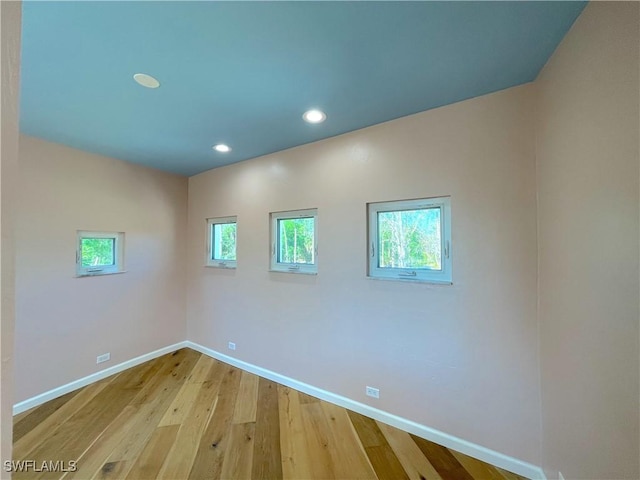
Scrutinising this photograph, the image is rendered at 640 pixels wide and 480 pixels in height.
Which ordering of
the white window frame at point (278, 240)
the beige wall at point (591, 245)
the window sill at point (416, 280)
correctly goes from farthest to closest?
the white window frame at point (278, 240) < the window sill at point (416, 280) < the beige wall at point (591, 245)

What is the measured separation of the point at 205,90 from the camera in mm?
1650

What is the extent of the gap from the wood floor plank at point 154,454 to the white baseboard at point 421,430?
0.97m

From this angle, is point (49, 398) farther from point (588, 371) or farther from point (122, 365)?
point (588, 371)

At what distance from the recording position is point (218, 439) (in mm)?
1899

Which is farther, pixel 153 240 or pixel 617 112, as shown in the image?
pixel 153 240

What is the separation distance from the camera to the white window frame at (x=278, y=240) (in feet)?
8.17

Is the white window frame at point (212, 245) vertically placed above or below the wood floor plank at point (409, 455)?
above

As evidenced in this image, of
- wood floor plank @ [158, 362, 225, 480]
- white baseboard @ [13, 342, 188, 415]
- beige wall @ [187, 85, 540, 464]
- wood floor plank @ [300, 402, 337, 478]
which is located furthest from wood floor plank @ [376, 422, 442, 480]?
white baseboard @ [13, 342, 188, 415]

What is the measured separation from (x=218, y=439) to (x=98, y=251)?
2300 mm

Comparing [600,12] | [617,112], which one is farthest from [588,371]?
[600,12]

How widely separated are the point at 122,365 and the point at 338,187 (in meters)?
3.07

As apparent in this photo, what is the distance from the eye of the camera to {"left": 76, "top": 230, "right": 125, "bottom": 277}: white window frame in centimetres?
263

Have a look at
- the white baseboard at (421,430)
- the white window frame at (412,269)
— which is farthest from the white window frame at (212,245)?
the white window frame at (412,269)

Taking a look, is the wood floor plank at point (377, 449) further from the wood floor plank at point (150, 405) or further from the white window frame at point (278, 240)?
the wood floor plank at point (150, 405)
